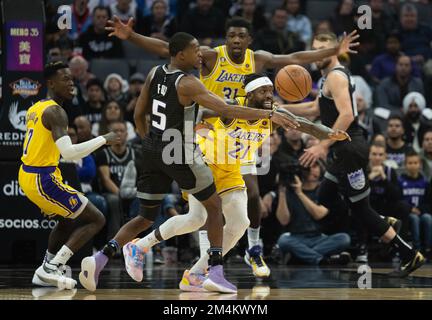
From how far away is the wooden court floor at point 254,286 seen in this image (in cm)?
724

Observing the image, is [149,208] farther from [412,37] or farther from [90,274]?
[412,37]

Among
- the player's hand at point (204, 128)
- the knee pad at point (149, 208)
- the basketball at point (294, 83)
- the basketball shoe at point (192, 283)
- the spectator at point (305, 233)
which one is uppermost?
the basketball at point (294, 83)

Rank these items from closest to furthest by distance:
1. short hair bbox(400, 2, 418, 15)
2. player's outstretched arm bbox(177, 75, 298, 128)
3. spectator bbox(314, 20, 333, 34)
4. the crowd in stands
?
player's outstretched arm bbox(177, 75, 298, 128)
the crowd in stands
spectator bbox(314, 20, 333, 34)
short hair bbox(400, 2, 418, 15)

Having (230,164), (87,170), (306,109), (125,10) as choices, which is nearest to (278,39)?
(125,10)

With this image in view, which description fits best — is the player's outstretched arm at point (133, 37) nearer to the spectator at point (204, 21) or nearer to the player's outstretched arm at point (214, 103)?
the player's outstretched arm at point (214, 103)

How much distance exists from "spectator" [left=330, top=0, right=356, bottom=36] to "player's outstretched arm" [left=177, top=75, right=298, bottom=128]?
8.14 metres

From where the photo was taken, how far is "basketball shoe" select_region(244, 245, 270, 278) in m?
9.14

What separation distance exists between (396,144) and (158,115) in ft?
19.6

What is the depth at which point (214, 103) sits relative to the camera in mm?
7453

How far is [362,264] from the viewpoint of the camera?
11336 millimetres

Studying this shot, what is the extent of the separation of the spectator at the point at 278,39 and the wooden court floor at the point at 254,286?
4.50m

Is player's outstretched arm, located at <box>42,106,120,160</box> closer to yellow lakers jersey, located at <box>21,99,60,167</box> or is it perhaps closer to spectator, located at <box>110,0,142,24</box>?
yellow lakers jersey, located at <box>21,99,60,167</box>

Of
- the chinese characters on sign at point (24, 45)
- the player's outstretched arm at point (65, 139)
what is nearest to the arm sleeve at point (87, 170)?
the chinese characters on sign at point (24, 45)

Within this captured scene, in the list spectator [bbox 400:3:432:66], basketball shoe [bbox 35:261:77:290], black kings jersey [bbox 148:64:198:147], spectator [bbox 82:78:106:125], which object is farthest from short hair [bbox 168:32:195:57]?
spectator [bbox 400:3:432:66]
